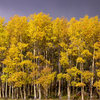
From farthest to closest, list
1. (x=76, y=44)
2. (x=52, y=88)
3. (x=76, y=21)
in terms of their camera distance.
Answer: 1. (x=52, y=88)
2. (x=76, y=21)
3. (x=76, y=44)

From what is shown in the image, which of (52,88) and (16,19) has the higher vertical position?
(16,19)

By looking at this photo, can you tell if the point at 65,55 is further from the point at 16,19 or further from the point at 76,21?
the point at 16,19

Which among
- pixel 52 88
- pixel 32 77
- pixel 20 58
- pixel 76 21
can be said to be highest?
pixel 76 21

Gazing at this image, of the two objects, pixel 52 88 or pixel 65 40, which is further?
pixel 52 88

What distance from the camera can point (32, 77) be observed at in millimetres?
24703

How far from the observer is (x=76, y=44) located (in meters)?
24.7

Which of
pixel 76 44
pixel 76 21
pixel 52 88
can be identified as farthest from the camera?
pixel 52 88

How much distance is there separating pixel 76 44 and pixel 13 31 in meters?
11.4

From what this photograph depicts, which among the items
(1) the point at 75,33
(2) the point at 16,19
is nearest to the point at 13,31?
(2) the point at 16,19

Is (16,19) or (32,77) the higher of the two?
(16,19)

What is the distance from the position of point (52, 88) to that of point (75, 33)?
14.1 m

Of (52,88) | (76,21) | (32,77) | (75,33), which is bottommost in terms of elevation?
(52,88)

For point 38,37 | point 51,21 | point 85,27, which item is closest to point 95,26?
point 85,27

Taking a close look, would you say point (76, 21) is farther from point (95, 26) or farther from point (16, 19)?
point (16, 19)
